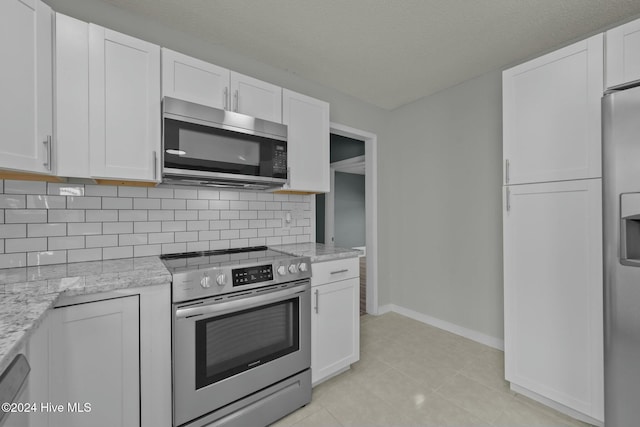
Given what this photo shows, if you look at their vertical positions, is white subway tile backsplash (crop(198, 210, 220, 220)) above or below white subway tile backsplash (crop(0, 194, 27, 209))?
below

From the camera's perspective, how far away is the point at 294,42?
7.25 ft

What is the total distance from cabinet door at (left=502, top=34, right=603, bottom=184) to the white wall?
77 cm

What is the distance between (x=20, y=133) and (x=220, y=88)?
1050 mm

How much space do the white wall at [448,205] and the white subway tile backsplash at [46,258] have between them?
3017 mm

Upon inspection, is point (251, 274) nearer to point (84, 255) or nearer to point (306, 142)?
point (84, 255)

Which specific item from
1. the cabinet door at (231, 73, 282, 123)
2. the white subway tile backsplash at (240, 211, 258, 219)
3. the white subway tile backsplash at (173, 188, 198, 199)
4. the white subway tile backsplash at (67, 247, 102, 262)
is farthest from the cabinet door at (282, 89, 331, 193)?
the white subway tile backsplash at (67, 247, 102, 262)

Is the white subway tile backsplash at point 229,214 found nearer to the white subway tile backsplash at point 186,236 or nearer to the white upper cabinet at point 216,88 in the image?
the white subway tile backsplash at point 186,236

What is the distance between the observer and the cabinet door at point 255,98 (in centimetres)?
194

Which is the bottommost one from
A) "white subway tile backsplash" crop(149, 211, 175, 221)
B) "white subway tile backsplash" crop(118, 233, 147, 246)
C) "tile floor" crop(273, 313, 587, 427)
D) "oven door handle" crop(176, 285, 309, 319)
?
"tile floor" crop(273, 313, 587, 427)

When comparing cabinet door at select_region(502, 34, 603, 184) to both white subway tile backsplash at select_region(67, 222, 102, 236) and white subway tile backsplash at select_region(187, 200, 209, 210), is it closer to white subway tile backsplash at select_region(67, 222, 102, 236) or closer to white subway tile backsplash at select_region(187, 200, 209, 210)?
white subway tile backsplash at select_region(187, 200, 209, 210)

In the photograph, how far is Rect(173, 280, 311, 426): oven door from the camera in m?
1.41

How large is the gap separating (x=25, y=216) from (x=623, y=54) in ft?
11.1

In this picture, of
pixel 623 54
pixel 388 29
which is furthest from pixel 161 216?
pixel 623 54

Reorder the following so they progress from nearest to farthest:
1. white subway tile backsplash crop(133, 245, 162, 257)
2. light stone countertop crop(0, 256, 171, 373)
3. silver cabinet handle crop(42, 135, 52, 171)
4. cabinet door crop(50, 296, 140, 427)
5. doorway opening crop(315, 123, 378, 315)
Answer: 1. light stone countertop crop(0, 256, 171, 373)
2. cabinet door crop(50, 296, 140, 427)
3. silver cabinet handle crop(42, 135, 52, 171)
4. white subway tile backsplash crop(133, 245, 162, 257)
5. doorway opening crop(315, 123, 378, 315)
